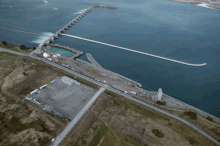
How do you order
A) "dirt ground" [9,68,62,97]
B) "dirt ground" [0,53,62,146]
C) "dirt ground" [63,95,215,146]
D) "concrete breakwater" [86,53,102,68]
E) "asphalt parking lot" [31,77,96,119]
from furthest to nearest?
"concrete breakwater" [86,53,102,68]
"dirt ground" [9,68,62,97]
"asphalt parking lot" [31,77,96,119]
"dirt ground" [63,95,215,146]
"dirt ground" [0,53,62,146]

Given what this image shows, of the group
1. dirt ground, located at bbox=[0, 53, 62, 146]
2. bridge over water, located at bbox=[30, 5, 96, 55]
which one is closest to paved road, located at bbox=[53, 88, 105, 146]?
dirt ground, located at bbox=[0, 53, 62, 146]

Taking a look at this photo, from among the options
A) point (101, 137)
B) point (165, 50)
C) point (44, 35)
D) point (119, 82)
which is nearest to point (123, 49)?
point (165, 50)

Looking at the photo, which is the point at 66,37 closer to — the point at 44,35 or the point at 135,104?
the point at 44,35

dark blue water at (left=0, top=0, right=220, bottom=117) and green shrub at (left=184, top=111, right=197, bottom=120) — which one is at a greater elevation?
dark blue water at (left=0, top=0, right=220, bottom=117)

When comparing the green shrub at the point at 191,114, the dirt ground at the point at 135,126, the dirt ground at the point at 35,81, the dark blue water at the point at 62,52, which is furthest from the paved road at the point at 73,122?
the dark blue water at the point at 62,52

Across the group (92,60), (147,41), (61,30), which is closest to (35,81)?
(92,60)

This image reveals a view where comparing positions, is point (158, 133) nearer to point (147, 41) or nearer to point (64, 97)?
point (64, 97)

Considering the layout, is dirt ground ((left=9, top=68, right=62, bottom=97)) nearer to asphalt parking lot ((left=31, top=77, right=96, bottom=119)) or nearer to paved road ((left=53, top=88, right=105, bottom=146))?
asphalt parking lot ((left=31, top=77, right=96, bottom=119))
